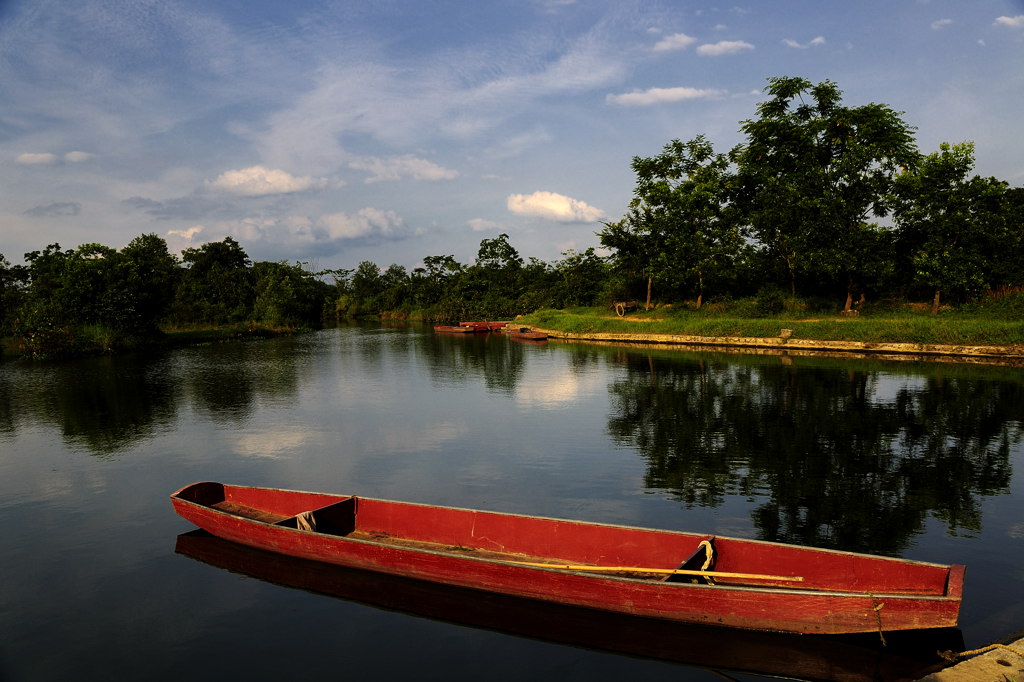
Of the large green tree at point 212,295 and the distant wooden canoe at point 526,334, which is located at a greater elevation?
the large green tree at point 212,295

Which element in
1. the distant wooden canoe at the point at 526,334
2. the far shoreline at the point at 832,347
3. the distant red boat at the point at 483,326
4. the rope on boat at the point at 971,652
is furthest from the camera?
the distant red boat at the point at 483,326

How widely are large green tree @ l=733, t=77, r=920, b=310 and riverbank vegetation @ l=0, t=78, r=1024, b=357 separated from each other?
12 centimetres

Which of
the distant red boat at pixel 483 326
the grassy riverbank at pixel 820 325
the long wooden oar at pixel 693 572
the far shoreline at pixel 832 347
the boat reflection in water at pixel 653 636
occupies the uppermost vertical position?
the grassy riverbank at pixel 820 325

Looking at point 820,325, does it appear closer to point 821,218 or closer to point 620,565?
point 821,218

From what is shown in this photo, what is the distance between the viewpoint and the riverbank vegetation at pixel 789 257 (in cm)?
4300

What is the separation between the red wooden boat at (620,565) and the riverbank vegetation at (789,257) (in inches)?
1487

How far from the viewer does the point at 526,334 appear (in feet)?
216

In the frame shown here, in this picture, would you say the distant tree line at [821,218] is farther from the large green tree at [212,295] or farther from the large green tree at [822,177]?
the large green tree at [212,295]

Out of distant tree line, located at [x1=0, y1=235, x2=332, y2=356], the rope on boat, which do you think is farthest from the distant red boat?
the rope on boat

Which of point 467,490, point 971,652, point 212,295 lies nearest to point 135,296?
point 212,295

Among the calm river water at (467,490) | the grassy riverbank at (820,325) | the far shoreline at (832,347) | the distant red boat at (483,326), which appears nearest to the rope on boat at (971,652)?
the calm river water at (467,490)

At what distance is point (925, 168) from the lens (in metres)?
43.8

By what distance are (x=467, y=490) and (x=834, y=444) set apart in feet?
38.8

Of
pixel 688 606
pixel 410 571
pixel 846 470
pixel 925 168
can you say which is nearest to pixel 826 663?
pixel 688 606
